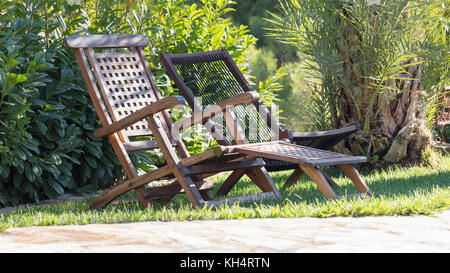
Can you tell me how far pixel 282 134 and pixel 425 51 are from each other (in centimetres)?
192

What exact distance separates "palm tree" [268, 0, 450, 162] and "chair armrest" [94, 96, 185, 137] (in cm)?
226

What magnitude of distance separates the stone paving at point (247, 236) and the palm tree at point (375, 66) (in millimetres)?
2745

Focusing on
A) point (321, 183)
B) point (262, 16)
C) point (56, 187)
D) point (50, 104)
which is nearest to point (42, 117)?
point (50, 104)

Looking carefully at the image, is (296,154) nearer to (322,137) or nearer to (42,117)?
(322,137)

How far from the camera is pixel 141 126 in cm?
484

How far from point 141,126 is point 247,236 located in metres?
1.99

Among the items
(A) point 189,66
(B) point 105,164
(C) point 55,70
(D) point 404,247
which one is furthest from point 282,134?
(D) point 404,247

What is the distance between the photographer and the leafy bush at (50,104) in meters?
4.57

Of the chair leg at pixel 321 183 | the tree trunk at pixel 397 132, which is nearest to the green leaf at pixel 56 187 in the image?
the chair leg at pixel 321 183

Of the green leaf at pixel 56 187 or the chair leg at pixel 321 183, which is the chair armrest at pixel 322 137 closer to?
the chair leg at pixel 321 183

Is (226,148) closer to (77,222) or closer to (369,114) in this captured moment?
(77,222)

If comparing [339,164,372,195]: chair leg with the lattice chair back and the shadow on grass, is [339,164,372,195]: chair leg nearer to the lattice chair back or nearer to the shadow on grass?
the shadow on grass

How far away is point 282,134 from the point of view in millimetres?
5020

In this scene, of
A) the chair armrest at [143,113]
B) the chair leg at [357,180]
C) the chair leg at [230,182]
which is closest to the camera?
the chair armrest at [143,113]
